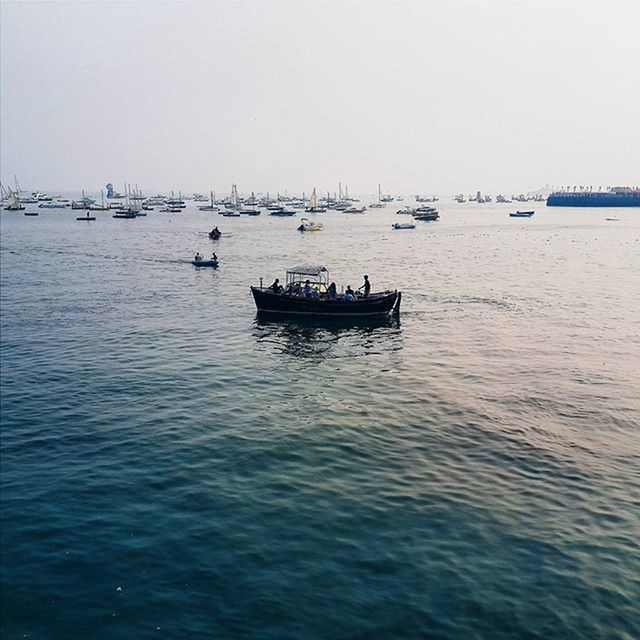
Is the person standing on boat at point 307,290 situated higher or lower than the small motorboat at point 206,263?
higher

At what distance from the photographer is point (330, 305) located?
5050 centimetres

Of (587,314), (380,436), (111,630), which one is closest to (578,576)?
(380,436)

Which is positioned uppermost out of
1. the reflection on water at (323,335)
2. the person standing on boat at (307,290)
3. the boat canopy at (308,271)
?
the boat canopy at (308,271)

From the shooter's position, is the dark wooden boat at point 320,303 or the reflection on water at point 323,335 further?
the dark wooden boat at point 320,303

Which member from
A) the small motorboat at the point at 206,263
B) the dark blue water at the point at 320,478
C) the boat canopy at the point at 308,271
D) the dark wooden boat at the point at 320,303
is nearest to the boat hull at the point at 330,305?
the dark wooden boat at the point at 320,303

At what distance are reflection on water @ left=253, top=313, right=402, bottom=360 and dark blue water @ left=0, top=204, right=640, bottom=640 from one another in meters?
0.35

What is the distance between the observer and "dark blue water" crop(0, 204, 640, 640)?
612 inches

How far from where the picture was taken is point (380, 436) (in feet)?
87.0

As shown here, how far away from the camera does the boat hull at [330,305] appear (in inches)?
1987

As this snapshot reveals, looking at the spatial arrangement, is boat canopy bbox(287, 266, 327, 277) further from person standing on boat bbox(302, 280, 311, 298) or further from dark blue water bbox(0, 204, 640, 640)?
Result: dark blue water bbox(0, 204, 640, 640)

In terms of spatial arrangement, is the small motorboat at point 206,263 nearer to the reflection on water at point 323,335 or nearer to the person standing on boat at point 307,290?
the reflection on water at point 323,335

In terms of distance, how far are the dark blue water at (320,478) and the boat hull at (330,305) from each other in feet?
6.36

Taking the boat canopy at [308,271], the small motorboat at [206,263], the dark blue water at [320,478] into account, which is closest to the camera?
the dark blue water at [320,478]

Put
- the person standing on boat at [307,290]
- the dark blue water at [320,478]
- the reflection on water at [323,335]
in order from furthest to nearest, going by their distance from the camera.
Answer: the person standing on boat at [307,290], the reflection on water at [323,335], the dark blue water at [320,478]
